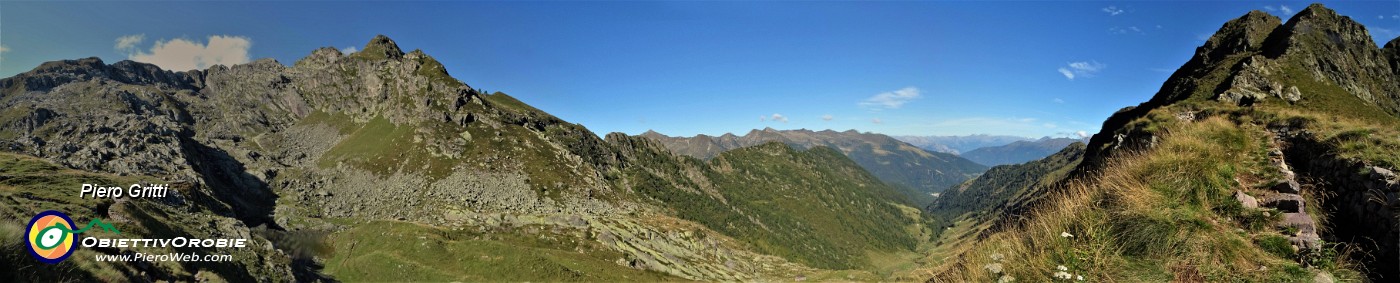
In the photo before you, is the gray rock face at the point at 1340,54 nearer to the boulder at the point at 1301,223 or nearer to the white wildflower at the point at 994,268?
the boulder at the point at 1301,223

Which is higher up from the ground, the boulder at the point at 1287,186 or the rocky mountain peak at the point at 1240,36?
the rocky mountain peak at the point at 1240,36

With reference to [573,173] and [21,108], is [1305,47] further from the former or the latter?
[21,108]

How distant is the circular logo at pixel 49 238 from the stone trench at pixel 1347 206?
99.5ft

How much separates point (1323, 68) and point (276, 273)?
213442 mm

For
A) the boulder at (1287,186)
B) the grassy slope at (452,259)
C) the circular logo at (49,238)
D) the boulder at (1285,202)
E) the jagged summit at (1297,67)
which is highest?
the jagged summit at (1297,67)

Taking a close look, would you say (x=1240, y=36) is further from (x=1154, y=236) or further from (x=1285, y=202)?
(x=1154, y=236)

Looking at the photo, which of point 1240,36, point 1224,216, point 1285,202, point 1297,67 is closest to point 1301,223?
point 1285,202

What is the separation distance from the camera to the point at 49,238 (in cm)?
1391

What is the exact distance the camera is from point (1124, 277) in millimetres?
8695

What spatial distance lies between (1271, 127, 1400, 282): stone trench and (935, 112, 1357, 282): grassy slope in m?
0.55

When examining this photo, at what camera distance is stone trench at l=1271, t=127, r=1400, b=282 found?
973 centimetres

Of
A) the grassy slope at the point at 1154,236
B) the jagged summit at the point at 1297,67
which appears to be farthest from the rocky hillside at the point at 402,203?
the jagged summit at the point at 1297,67

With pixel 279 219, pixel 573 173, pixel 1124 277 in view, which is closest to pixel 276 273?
pixel 1124 277

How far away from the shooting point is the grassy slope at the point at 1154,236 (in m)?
8.98
